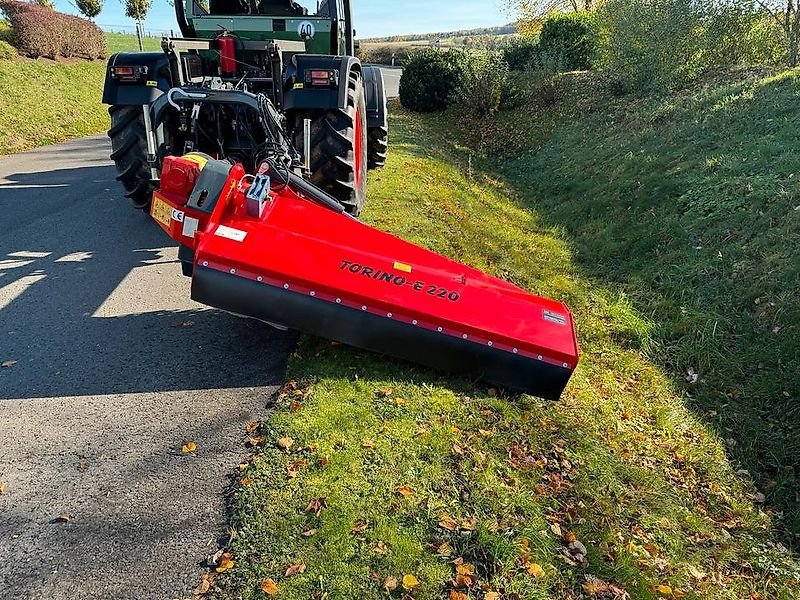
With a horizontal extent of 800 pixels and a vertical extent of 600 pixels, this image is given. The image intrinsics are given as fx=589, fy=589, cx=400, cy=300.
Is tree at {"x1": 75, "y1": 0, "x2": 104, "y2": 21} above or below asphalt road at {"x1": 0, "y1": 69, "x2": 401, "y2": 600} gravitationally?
above

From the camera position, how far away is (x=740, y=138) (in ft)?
25.5

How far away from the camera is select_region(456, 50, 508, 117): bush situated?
14625 mm

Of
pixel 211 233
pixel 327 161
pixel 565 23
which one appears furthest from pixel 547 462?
pixel 565 23

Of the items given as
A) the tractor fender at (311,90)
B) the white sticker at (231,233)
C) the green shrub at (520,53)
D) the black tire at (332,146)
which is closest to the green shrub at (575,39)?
the green shrub at (520,53)

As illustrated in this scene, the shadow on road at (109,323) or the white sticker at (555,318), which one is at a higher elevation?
the white sticker at (555,318)

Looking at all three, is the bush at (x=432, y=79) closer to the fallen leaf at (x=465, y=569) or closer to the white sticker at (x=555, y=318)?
the white sticker at (x=555, y=318)

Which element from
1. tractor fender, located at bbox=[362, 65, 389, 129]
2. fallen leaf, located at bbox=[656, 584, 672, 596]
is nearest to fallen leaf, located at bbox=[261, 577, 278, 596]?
fallen leaf, located at bbox=[656, 584, 672, 596]

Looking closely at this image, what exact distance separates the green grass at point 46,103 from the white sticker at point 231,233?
9087 millimetres

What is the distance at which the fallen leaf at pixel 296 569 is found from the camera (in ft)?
7.72

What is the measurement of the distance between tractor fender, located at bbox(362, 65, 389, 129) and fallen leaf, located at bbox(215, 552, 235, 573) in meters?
6.36

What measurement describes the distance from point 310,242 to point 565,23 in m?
16.5

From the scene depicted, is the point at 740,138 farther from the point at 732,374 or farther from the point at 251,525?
the point at 251,525

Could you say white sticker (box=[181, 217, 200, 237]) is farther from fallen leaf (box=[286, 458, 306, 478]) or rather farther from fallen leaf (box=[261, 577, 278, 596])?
fallen leaf (box=[261, 577, 278, 596])

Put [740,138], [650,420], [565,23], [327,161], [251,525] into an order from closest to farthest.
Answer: [251,525] < [650,420] < [327,161] < [740,138] < [565,23]
